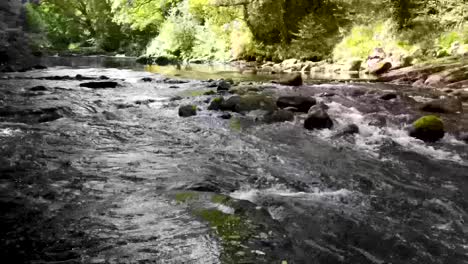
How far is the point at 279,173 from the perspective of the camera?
4.41 m

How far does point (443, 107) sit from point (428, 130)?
7.39ft

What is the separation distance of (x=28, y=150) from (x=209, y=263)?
345 cm

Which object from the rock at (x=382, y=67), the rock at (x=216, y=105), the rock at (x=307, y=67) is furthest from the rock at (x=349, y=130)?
the rock at (x=307, y=67)

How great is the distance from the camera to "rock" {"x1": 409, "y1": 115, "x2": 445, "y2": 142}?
6.05 m

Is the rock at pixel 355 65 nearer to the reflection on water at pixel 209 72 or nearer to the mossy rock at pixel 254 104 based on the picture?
the reflection on water at pixel 209 72

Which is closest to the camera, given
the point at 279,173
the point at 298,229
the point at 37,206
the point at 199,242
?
the point at 199,242

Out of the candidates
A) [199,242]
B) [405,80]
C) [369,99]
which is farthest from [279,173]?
[405,80]

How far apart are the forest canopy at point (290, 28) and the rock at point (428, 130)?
839cm

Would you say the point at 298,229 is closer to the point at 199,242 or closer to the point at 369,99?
the point at 199,242

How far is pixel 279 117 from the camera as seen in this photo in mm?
7184

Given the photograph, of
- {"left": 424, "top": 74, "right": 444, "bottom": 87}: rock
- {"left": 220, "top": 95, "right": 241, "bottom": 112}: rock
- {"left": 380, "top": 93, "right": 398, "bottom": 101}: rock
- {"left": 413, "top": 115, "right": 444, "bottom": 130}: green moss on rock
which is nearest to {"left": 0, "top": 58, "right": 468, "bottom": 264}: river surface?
{"left": 413, "top": 115, "right": 444, "bottom": 130}: green moss on rock

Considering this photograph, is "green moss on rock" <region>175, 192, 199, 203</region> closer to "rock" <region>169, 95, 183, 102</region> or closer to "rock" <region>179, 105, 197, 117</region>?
"rock" <region>179, 105, 197, 117</region>

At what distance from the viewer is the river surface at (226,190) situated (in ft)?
8.95

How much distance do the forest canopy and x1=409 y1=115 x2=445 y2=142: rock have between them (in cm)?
839
